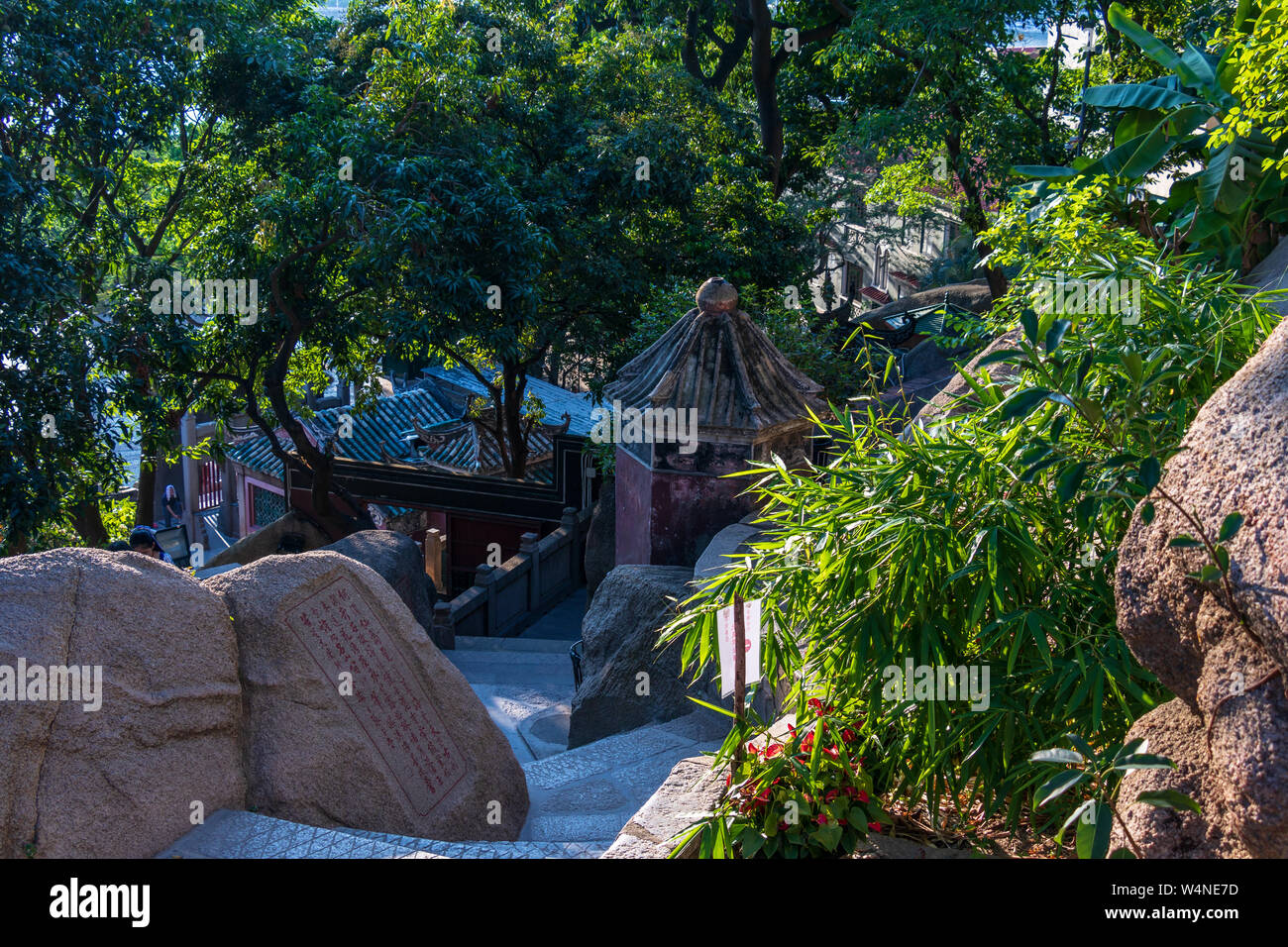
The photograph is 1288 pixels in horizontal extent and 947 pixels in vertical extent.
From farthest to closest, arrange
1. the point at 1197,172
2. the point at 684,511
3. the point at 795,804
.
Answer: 1. the point at 684,511
2. the point at 1197,172
3. the point at 795,804

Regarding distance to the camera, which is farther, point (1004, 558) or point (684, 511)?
point (684, 511)

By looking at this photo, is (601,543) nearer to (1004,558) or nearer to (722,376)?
(722,376)

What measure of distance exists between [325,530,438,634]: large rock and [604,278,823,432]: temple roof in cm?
374

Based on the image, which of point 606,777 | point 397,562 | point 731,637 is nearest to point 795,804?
point 731,637

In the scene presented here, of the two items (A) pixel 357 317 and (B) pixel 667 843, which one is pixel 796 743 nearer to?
(B) pixel 667 843

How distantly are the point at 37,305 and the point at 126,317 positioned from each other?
2.77ft

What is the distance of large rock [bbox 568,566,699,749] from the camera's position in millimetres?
7637

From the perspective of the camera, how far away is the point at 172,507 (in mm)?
21969

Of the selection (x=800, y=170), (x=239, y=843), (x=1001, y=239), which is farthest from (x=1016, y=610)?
(x=800, y=170)

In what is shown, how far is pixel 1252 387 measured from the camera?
304 cm

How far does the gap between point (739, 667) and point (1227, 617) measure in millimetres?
1557

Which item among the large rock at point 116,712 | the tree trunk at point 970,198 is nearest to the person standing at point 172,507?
the tree trunk at point 970,198

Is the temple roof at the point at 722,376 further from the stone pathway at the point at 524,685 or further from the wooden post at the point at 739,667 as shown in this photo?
the wooden post at the point at 739,667

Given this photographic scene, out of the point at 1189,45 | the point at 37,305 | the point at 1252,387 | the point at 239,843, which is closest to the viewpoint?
the point at 1252,387
